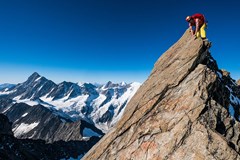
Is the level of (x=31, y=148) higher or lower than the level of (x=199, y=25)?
lower

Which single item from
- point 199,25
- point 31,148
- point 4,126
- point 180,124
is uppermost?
point 199,25

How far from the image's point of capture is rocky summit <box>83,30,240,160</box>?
14.0 m

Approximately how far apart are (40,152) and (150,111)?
5300 inches

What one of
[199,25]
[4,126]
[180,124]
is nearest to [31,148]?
[4,126]

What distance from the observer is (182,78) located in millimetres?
19969

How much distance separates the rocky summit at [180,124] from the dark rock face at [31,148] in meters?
81.8

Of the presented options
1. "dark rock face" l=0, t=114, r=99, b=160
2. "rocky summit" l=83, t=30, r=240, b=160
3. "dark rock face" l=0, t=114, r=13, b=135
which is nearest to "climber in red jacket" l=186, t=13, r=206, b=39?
"rocky summit" l=83, t=30, r=240, b=160

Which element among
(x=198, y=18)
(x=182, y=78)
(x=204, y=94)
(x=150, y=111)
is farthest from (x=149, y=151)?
(x=198, y=18)

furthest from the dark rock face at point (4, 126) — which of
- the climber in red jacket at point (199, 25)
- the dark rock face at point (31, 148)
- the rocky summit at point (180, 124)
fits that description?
the climber in red jacket at point (199, 25)

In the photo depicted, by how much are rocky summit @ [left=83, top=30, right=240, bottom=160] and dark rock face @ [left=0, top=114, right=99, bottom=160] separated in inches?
3221

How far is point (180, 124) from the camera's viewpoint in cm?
1557

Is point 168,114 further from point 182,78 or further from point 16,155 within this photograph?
point 16,155

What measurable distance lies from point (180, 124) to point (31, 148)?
134 m

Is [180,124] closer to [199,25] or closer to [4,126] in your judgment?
[199,25]
